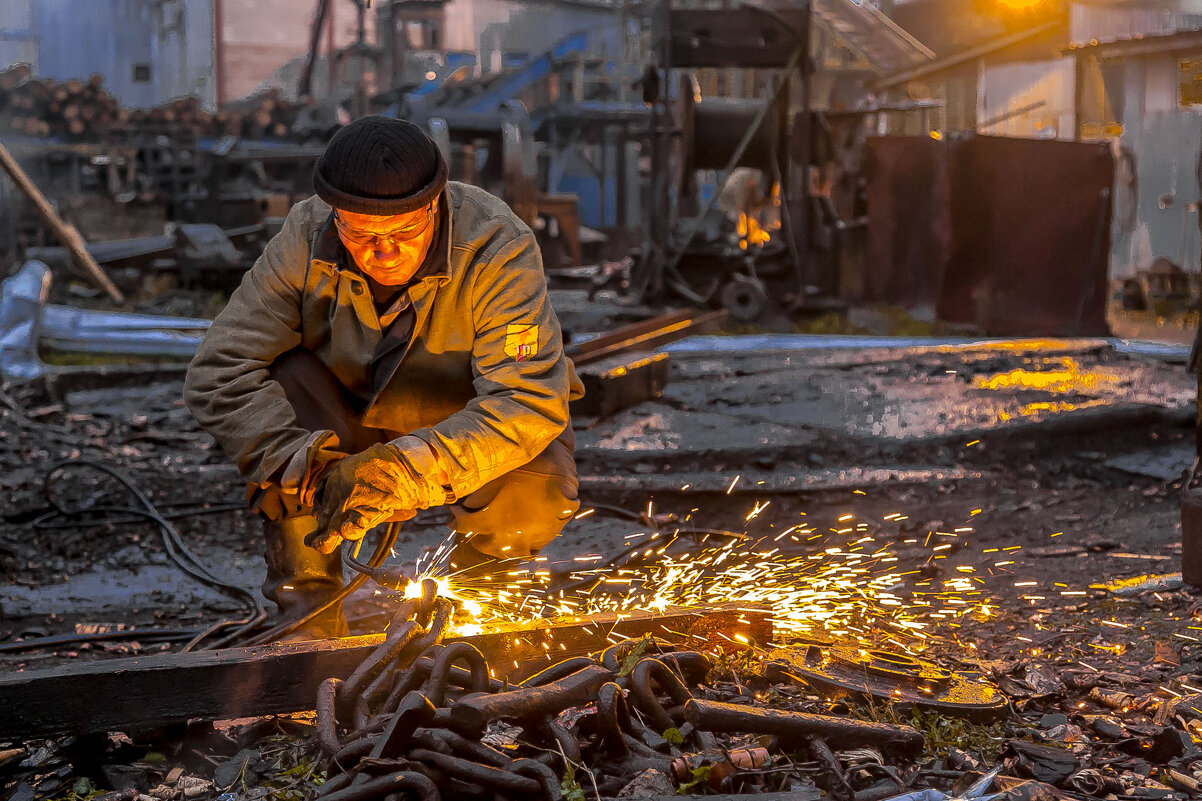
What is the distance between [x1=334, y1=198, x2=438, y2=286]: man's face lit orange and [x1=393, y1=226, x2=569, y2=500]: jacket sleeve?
0.58 feet

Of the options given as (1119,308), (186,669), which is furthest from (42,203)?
(1119,308)

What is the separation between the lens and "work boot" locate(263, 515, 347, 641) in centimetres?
299

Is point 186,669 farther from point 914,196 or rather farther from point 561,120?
point 561,120

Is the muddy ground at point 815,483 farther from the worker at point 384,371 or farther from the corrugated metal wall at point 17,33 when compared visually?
the corrugated metal wall at point 17,33

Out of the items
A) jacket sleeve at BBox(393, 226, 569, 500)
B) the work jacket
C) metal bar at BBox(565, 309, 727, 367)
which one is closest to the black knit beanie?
the work jacket

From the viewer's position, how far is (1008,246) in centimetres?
962

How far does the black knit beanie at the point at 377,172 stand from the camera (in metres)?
2.58

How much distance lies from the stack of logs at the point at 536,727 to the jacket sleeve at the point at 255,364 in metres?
0.56

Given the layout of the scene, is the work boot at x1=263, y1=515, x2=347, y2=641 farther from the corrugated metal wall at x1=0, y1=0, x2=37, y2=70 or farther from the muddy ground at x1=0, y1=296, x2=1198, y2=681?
the corrugated metal wall at x1=0, y1=0, x2=37, y2=70

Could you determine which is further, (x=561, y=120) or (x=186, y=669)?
(x=561, y=120)

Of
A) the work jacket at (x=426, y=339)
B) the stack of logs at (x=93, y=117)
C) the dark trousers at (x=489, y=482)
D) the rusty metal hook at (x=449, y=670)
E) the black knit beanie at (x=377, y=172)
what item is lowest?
the rusty metal hook at (x=449, y=670)

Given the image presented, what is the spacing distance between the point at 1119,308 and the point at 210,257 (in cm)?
966

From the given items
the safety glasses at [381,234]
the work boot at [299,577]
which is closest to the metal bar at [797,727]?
the work boot at [299,577]

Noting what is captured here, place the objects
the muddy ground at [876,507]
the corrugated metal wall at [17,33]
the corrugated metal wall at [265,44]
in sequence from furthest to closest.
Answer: the corrugated metal wall at [265,44]
the corrugated metal wall at [17,33]
the muddy ground at [876,507]
